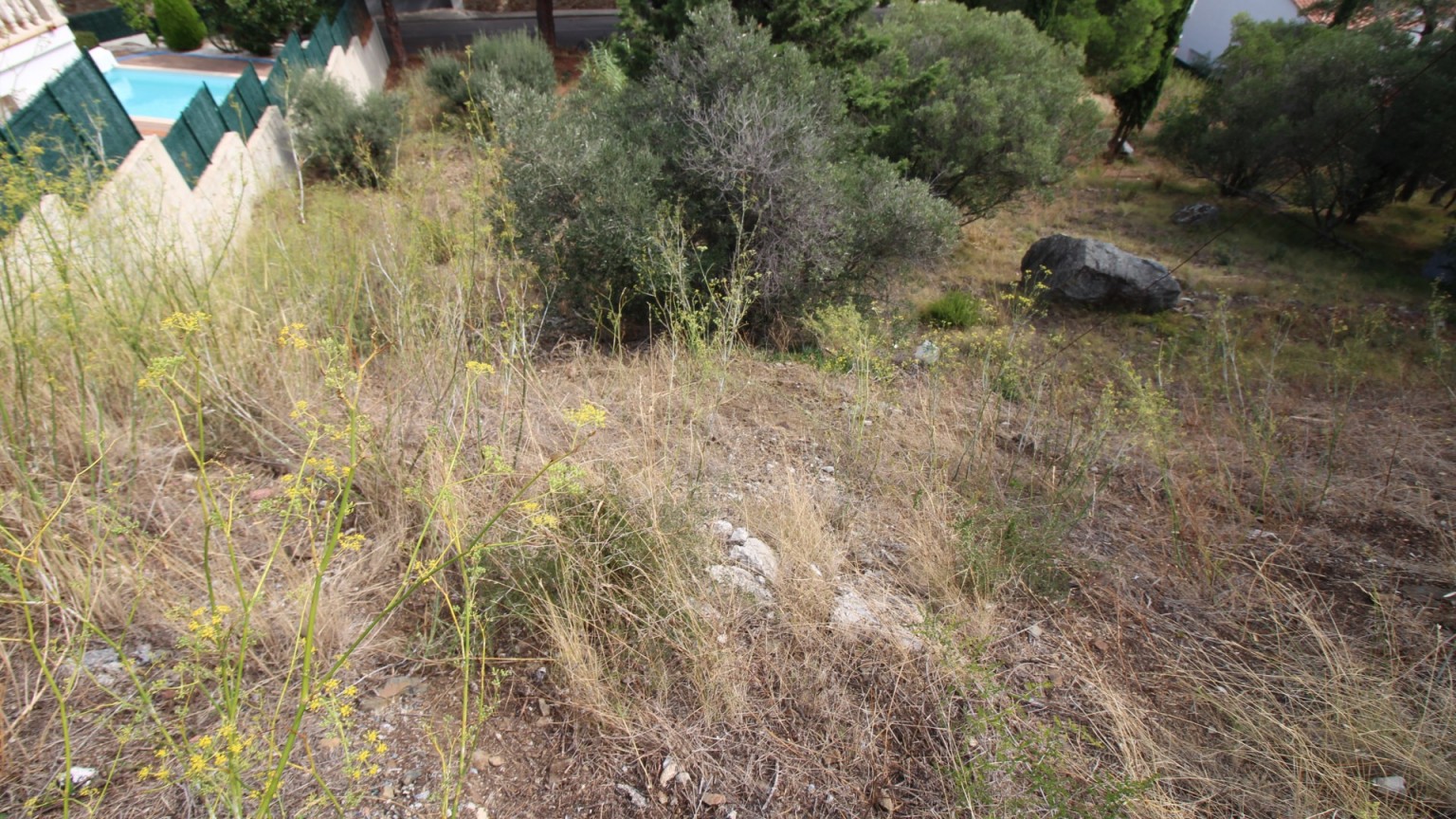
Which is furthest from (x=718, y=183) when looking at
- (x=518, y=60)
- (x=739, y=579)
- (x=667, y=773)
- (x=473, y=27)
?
(x=473, y=27)

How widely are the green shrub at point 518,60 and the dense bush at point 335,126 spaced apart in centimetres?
231

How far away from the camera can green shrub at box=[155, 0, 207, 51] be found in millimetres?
12367

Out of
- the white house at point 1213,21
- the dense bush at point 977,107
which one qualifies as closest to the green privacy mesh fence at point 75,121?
the dense bush at point 977,107

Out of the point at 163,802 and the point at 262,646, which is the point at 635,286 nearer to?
the point at 262,646

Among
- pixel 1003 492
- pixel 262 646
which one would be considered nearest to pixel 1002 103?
pixel 1003 492

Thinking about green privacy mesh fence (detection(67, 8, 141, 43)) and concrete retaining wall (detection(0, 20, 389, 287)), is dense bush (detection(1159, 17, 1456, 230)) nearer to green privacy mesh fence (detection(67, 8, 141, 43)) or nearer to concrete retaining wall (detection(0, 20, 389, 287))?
concrete retaining wall (detection(0, 20, 389, 287))

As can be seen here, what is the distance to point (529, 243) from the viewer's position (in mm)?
5043

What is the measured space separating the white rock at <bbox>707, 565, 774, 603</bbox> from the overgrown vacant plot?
2 cm

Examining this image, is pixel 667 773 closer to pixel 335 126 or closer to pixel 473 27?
pixel 335 126

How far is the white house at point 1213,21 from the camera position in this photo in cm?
1758

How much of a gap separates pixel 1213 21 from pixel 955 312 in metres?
18.8

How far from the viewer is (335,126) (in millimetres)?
9352

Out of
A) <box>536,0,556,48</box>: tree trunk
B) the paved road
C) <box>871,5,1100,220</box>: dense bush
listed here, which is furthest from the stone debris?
the paved road

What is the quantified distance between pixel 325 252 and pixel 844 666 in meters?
3.87
